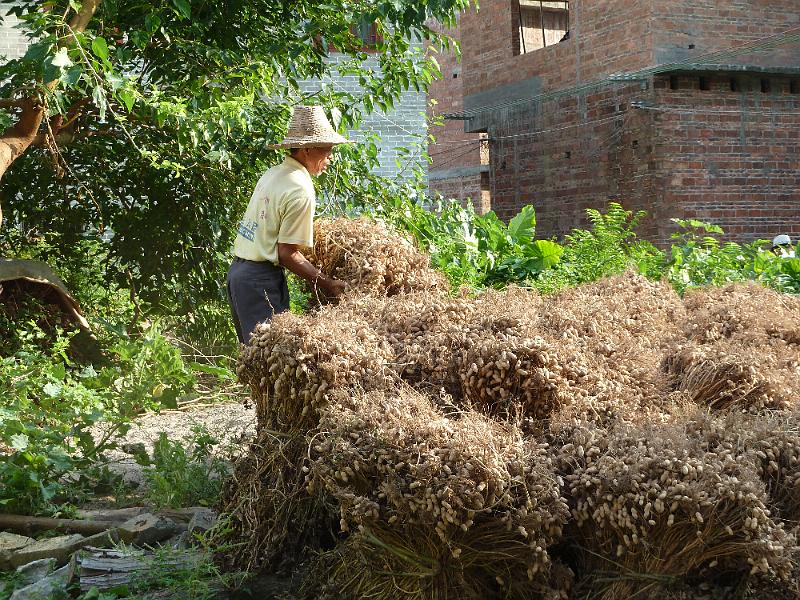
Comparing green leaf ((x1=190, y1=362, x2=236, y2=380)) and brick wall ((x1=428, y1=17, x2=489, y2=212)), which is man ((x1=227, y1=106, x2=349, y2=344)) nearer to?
green leaf ((x1=190, y1=362, x2=236, y2=380))

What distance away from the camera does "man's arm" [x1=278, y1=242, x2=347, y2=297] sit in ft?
13.9

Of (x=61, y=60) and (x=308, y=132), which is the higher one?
(x=61, y=60)

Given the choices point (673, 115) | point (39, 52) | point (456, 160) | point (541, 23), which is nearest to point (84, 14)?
point (39, 52)

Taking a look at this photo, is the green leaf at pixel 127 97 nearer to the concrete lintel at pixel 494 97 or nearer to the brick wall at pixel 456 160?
the concrete lintel at pixel 494 97

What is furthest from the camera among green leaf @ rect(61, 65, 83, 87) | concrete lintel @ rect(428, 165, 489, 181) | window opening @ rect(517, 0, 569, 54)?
concrete lintel @ rect(428, 165, 489, 181)

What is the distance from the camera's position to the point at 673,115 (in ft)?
47.8

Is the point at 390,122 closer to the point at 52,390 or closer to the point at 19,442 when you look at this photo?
the point at 52,390

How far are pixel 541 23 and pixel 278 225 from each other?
1638 cm

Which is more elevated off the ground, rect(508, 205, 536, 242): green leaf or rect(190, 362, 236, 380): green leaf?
rect(508, 205, 536, 242): green leaf

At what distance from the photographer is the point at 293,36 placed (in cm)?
755

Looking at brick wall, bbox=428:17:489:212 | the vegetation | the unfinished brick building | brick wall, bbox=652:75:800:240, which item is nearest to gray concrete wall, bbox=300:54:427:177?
the unfinished brick building

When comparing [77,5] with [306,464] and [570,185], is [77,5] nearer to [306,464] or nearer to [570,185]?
[306,464]

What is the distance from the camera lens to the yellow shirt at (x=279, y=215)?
4.50 metres

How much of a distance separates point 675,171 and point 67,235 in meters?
9.10
